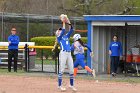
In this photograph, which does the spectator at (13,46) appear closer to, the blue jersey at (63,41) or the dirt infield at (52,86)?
the dirt infield at (52,86)

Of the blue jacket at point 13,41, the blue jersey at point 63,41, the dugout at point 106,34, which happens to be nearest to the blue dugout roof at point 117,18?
the dugout at point 106,34

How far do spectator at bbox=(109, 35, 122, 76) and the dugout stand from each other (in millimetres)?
318

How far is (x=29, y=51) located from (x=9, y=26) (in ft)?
72.0

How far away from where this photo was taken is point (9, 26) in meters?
44.5

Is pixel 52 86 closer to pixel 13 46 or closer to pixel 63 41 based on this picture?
pixel 63 41

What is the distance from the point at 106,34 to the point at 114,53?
5.29 ft

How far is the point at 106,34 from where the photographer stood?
71.7ft

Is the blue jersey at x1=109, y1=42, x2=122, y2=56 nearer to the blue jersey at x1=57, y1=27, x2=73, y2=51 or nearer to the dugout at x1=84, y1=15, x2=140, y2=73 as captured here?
the dugout at x1=84, y1=15, x2=140, y2=73

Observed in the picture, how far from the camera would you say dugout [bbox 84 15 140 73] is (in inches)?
796

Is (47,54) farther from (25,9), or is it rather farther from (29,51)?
(25,9)

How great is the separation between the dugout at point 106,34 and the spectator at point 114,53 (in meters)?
0.32

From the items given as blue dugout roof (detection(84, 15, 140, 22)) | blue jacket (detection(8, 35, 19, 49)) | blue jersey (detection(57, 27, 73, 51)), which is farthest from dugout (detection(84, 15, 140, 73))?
blue jersey (detection(57, 27, 73, 51))

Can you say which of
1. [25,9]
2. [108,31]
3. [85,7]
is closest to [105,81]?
[108,31]

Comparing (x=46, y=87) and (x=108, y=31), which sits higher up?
(x=108, y=31)
